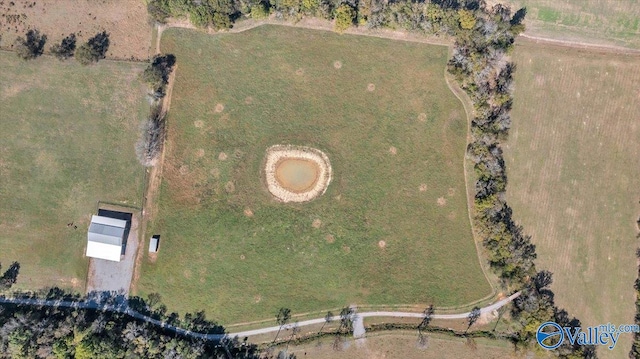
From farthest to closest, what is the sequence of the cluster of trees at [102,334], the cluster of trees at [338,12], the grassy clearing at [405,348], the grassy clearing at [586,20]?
the grassy clearing at [586,20] < the grassy clearing at [405,348] < the cluster of trees at [338,12] < the cluster of trees at [102,334]

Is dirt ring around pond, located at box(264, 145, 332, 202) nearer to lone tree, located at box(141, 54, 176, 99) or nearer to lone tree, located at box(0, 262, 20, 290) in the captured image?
lone tree, located at box(141, 54, 176, 99)

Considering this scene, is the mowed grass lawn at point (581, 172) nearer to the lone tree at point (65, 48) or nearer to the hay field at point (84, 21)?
the hay field at point (84, 21)

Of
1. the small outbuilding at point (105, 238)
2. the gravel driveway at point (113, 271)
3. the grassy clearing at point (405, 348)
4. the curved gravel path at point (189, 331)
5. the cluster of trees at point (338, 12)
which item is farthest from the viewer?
the grassy clearing at point (405, 348)

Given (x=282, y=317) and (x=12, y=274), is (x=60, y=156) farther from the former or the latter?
(x=282, y=317)

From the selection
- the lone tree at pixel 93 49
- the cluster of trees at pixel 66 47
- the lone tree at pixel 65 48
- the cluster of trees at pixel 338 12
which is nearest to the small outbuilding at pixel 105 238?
the lone tree at pixel 93 49

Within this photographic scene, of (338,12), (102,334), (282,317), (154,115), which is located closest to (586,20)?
(338,12)

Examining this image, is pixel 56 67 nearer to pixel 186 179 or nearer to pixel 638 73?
pixel 186 179
